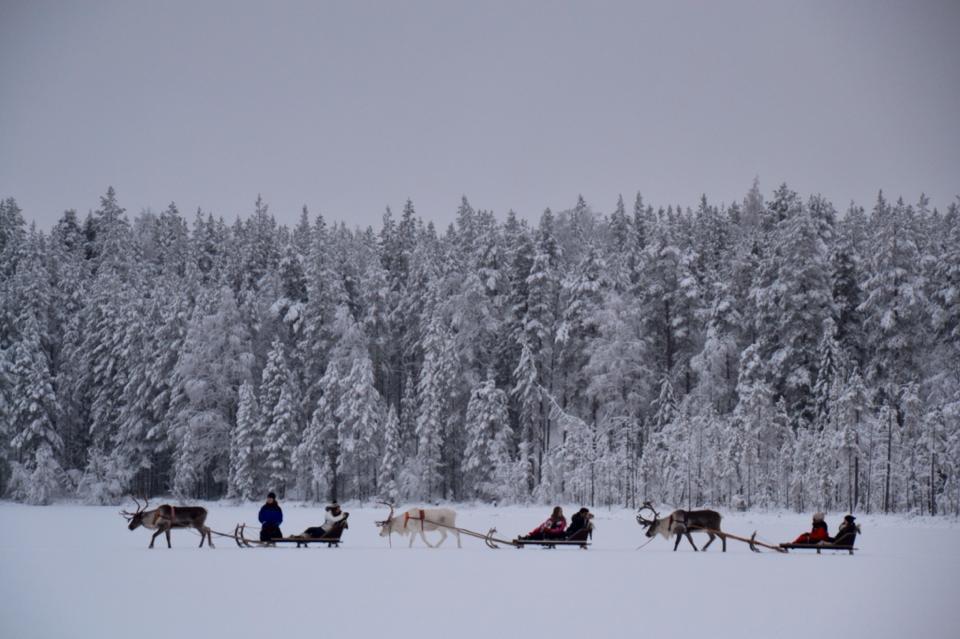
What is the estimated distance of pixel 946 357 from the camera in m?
38.1

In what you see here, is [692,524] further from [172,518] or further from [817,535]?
[172,518]

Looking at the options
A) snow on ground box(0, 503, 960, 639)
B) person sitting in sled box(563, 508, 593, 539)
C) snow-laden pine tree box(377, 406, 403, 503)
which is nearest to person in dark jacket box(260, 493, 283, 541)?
snow on ground box(0, 503, 960, 639)

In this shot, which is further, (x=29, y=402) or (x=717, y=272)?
(x=717, y=272)

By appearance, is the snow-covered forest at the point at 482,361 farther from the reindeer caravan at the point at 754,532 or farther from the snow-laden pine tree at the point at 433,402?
the reindeer caravan at the point at 754,532

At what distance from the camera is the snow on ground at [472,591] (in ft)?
31.4

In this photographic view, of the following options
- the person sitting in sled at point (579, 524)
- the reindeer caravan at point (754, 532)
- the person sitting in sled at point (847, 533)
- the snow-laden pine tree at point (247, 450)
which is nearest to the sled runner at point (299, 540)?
the person sitting in sled at point (579, 524)

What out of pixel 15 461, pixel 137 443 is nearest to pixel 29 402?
pixel 15 461

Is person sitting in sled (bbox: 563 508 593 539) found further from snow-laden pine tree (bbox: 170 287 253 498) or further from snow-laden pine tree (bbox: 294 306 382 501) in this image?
snow-laden pine tree (bbox: 170 287 253 498)

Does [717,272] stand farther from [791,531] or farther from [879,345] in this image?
[791,531]

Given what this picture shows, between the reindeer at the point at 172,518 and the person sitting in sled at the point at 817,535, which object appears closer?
the person sitting in sled at the point at 817,535

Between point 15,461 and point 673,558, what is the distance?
4382cm

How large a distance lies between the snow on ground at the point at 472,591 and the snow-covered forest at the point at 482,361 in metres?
18.5

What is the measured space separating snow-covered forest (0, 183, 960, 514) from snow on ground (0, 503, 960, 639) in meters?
18.5

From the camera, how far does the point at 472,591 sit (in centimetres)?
1206
